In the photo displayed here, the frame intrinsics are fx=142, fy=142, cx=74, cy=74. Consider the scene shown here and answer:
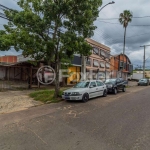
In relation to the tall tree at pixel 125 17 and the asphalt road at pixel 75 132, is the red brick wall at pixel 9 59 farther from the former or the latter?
the asphalt road at pixel 75 132

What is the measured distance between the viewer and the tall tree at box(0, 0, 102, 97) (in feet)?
31.5

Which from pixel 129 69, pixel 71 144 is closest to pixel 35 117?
pixel 71 144

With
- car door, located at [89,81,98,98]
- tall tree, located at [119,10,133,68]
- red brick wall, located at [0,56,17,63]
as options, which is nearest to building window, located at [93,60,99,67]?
tall tree, located at [119,10,133,68]

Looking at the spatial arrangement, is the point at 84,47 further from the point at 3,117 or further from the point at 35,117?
the point at 3,117

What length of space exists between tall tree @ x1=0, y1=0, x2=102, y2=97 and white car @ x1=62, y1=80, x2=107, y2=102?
153 cm

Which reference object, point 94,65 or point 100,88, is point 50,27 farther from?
point 94,65

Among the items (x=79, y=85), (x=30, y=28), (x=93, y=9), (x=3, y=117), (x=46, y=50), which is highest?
(x=93, y=9)

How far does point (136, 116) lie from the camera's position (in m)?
6.64

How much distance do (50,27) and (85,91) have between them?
536 centimetres

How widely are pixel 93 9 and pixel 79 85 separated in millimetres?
5926

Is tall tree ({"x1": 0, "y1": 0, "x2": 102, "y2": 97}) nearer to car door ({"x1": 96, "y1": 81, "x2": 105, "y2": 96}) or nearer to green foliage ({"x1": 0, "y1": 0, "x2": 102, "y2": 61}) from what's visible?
green foliage ({"x1": 0, "y1": 0, "x2": 102, "y2": 61})

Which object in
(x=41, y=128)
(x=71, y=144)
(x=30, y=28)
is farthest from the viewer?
(x=30, y=28)

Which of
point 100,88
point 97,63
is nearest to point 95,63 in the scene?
point 97,63

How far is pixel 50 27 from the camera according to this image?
1051cm
